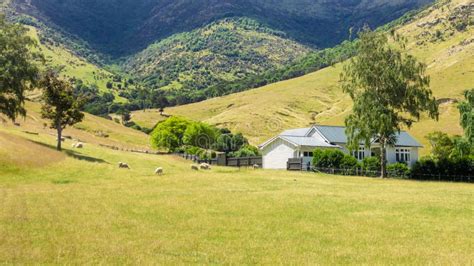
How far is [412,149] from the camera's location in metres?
89.8

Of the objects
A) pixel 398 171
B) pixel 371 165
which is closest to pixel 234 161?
pixel 371 165

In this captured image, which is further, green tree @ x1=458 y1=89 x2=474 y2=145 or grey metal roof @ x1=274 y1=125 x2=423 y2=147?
grey metal roof @ x1=274 y1=125 x2=423 y2=147

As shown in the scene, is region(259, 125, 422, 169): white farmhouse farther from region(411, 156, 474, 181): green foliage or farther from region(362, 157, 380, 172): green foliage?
region(411, 156, 474, 181): green foliage

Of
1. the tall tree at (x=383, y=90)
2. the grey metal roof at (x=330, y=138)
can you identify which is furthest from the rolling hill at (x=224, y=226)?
the grey metal roof at (x=330, y=138)

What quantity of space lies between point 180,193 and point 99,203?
745 cm

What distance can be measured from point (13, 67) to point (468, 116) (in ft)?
200

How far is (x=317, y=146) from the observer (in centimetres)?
8356

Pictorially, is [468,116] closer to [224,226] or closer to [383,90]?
[383,90]

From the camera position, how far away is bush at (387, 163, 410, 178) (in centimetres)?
6912

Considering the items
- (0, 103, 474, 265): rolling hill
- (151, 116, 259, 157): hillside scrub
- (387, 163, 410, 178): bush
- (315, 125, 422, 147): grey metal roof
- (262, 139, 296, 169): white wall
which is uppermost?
(151, 116, 259, 157): hillside scrub

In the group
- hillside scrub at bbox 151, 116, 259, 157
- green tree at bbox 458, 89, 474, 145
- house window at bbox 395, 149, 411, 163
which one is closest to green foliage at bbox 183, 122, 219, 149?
hillside scrub at bbox 151, 116, 259, 157

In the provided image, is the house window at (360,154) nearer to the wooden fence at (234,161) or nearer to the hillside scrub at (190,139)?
the wooden fence at (234,161)

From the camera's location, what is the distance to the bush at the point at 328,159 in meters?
71.8

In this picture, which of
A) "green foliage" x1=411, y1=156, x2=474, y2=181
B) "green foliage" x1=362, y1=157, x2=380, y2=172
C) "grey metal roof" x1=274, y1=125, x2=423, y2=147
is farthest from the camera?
"grey metal roof" x1=274, y1=125, x2=423, y2=147
